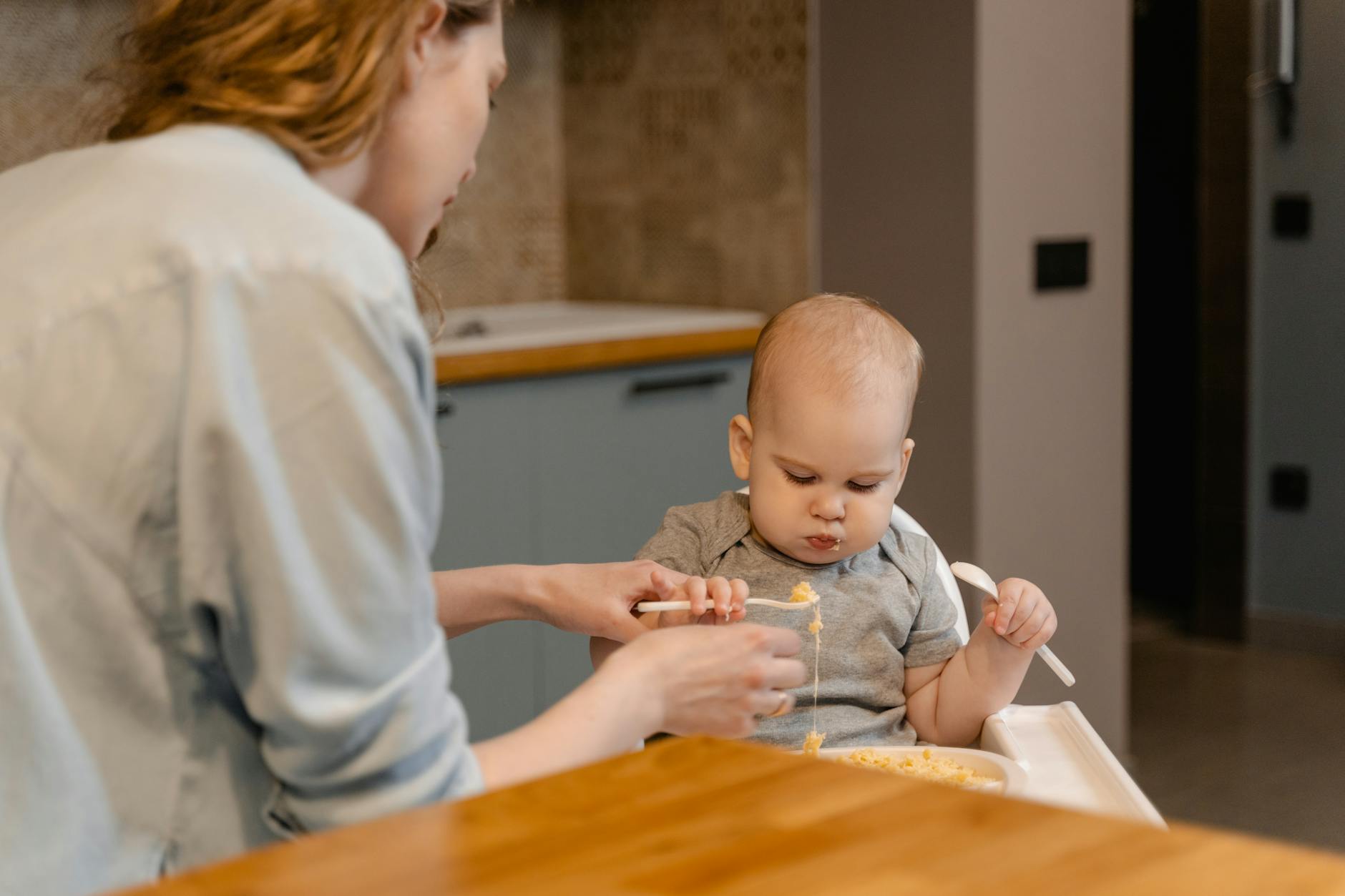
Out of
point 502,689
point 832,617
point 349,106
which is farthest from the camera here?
point 502,689

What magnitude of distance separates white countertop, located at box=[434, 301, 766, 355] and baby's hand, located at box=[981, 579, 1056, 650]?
1.42m

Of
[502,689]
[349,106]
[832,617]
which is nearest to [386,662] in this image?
[349,106]

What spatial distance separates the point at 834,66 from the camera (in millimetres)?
3223

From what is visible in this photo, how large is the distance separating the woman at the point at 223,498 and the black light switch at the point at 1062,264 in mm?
2320

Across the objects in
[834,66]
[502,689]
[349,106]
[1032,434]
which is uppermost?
[834,66]

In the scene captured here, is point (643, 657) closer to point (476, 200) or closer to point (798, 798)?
point (798, 798)

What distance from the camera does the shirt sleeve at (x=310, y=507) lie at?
0.84m

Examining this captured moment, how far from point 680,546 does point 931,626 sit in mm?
263

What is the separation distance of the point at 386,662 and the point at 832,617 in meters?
0.70

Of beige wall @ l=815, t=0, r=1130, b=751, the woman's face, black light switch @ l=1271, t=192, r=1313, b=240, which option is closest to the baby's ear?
the woman's face

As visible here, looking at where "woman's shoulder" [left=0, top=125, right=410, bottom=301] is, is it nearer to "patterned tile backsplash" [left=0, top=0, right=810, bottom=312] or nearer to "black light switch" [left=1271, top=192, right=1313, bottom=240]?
"patterned tile backsplash" [left=0, top=0, right=810, bottom=312]

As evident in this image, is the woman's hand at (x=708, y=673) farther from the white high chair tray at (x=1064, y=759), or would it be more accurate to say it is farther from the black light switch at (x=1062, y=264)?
the black light switch at (x=1062, y=264)

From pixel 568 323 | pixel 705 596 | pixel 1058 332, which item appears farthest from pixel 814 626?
pixel 568 323

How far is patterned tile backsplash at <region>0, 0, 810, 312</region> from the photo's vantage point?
3047 millimetres
